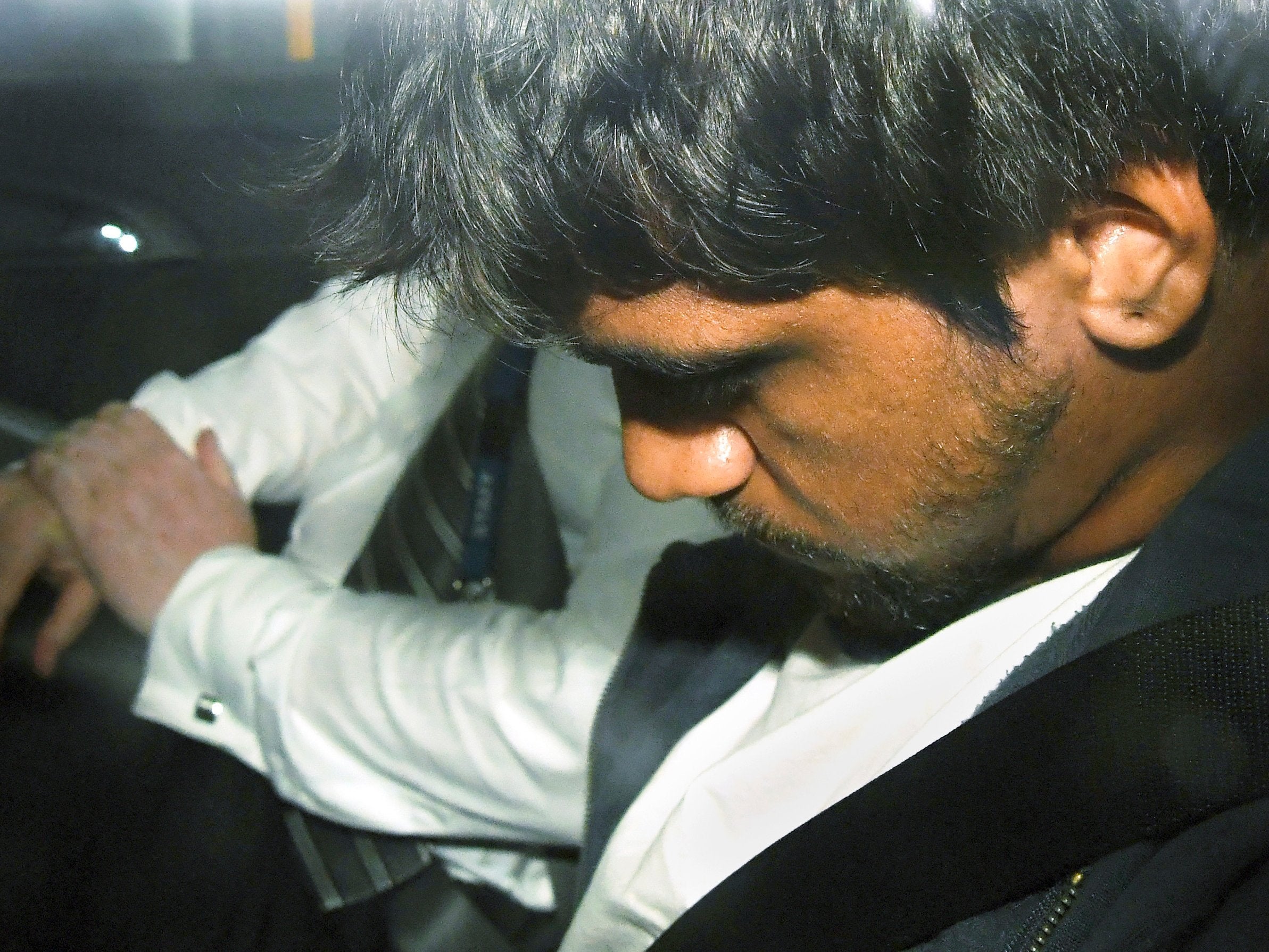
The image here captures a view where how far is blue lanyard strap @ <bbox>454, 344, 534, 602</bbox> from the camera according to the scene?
97cm

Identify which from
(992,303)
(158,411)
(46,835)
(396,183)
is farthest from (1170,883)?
(158,411)

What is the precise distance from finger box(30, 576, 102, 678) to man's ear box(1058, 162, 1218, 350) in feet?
2.40

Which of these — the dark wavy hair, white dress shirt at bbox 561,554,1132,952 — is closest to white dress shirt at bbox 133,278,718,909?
white dress shirt at bbox 561,554,1132,952

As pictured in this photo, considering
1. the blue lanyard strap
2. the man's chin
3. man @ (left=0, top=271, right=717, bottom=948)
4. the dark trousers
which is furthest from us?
the blue lanyard strap

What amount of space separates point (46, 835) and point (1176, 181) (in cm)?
78


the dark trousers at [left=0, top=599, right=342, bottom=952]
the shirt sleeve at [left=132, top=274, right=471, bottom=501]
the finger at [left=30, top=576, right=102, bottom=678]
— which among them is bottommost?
the dark trousers at [left=0, top=599, right=342, bottom=952]

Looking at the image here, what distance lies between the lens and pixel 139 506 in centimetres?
95

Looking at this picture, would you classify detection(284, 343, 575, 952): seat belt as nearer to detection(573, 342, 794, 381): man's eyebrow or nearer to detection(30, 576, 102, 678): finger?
detection(30, 576, 102, 678): finger

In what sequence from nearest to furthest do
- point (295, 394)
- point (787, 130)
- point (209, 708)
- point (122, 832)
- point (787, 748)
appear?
point (787, 130), point (787, 748), point (122, 832), point (209, 708), point (295, 394)

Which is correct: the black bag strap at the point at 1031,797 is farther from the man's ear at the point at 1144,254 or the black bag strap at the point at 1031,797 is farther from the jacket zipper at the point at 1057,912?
the man's ear at the point at 1144,254

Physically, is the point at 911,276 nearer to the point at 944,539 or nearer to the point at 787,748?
the point at 944,539

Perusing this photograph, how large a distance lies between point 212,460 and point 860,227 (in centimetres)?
71

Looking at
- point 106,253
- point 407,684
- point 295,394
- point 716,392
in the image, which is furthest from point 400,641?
point 716,392

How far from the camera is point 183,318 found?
0.88 meters
